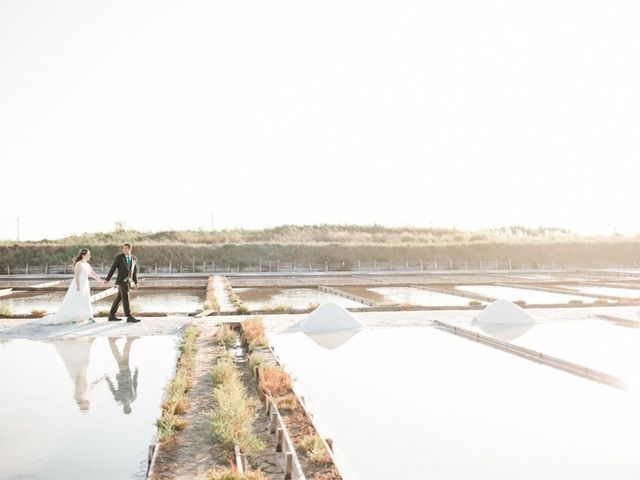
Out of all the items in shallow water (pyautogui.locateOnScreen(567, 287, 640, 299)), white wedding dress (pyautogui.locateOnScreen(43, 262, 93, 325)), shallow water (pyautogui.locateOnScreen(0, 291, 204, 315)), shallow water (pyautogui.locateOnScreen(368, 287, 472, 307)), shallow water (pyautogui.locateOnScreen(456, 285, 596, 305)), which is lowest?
shallow water (pyautogui.locateOnScreen(567, 287, 640, 299))

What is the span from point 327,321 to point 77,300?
3420mm

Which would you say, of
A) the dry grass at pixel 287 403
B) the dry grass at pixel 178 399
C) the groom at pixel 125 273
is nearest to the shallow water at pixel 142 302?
the groom at pixel 125 273

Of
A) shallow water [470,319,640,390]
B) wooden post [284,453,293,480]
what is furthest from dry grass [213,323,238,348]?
wooden post [284,453,293,480]

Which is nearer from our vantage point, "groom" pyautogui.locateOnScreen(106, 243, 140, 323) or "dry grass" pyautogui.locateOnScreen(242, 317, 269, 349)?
"dry grass" pyautogui.locateOnScreen(242, 317, 269, 349)

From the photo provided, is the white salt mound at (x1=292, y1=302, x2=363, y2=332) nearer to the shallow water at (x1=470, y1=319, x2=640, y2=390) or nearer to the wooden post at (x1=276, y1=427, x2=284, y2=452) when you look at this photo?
the shallow water at (x1=470, y1=319, x2=640, y2=390)

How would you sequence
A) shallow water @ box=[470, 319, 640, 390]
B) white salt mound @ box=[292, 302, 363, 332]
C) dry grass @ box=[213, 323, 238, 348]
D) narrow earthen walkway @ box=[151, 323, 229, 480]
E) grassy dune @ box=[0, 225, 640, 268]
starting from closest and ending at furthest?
narrow earthen walkway @ box=[151, 323, 229, 480], shallow water @ box=[470, 319, 640, 390], dry grass @ box=[213, 323, 238, 348], white salt mound @ box=[292, 302, 363, 332], grassy dune @ box=[0, 225, 640, 268]

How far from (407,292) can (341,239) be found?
64.4 feet

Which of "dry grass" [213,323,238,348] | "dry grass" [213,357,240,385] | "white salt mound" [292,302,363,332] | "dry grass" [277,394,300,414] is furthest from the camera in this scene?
"white salt mound" [292,302,363,332]

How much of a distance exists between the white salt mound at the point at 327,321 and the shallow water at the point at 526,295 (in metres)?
5.07

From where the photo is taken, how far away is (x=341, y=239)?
117 ft

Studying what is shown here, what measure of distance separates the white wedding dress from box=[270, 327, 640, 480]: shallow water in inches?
127

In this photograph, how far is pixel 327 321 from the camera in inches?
351

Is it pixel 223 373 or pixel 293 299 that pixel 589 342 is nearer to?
pixel 223 373

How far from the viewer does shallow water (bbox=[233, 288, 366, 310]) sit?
41.8ft
